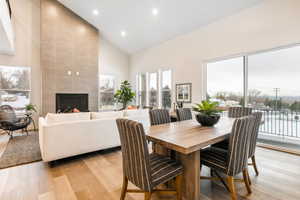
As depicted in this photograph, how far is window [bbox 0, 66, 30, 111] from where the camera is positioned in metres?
5.20

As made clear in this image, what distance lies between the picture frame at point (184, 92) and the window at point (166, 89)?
1.70 ft

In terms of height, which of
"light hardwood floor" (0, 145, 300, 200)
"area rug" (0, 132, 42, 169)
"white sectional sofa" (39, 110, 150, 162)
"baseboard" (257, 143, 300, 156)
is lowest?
"light hardwood floor" (0, 145, 300, 200)

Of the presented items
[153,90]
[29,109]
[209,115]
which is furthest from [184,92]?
[29,109]

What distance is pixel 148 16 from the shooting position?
4.99 metres

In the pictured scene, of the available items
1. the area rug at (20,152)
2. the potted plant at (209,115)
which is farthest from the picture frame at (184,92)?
the area rug at (20,152)

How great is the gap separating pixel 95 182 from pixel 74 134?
1025mm

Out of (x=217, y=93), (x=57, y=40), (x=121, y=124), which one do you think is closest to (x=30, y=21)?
(x=57, y=40)

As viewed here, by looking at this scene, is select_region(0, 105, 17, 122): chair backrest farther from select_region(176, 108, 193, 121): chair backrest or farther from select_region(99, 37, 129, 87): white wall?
select_region(176, 108, 193, 121): chair backrest

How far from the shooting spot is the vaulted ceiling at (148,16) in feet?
13.1

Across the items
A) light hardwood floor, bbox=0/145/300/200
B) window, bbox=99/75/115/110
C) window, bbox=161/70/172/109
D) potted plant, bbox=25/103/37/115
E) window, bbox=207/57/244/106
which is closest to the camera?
light hardwood floor, bbox=0/145/300/200

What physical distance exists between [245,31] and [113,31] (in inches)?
195

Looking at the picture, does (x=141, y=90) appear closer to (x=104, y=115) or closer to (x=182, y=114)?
(x=104, y=115)

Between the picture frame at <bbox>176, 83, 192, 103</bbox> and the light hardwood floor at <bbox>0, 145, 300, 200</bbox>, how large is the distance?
2.67 metres

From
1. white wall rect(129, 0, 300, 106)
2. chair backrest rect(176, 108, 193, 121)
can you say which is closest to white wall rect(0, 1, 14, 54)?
chair backrest rect(176, 108, 193, 121)
